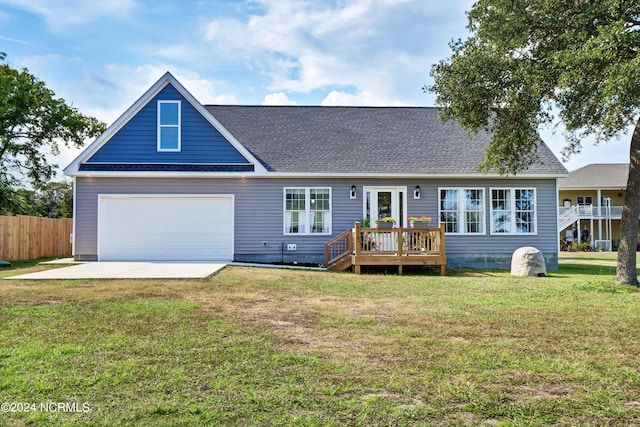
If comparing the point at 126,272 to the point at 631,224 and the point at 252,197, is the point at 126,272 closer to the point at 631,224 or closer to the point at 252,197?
the point at 252,197

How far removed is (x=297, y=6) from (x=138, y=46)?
519 cm

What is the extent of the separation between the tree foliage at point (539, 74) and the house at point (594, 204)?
2184cm

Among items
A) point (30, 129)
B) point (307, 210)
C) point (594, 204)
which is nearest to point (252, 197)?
point (307, 210)

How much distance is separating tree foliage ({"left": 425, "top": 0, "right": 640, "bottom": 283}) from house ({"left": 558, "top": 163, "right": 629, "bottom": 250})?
21.8m

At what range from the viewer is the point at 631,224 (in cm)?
944

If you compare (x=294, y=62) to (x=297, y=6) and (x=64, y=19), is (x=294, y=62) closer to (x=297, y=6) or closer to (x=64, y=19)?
(x=297, y=6)

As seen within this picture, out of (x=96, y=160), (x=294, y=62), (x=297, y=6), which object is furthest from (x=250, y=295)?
(x=294, y=62)

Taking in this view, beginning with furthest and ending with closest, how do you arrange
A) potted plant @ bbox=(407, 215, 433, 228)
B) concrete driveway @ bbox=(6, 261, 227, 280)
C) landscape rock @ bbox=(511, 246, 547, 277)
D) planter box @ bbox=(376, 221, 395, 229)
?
1. planter box @ bbox=(376, 221, 395, 229)
2. potted plant @ bbox=(407, 215, 433, 228)
3. landscape rock @ bbox=(511, 246, 547, 277)
4. concrete driveway @ bbox=(6, 261, 227, 280)

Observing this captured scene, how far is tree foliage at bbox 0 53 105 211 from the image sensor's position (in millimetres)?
21625

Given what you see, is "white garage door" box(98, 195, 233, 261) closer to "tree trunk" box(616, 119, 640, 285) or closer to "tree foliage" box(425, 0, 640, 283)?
"tree foliage" box(425, 0, 640, 283)

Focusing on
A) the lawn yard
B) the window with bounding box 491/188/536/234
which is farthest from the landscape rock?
the lawn yard

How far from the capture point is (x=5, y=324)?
530 centimetres

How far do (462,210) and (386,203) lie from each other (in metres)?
2.52

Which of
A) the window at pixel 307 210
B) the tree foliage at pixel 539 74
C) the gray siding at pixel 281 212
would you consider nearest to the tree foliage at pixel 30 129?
the gray siding at pixel 281 212
